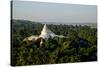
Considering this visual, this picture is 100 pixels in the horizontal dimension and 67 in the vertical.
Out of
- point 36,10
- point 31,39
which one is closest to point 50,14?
point 36,10

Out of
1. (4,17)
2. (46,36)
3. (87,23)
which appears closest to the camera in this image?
(4,17)

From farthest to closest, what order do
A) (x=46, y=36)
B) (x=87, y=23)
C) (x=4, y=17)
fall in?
(x=87, y=23) < (x=46, y=36) < (x=4, y=17)

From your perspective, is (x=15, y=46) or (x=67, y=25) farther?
(x=67, y=25)

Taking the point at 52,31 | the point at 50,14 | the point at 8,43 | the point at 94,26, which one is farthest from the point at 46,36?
the point at 94,26

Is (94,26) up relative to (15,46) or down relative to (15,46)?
up

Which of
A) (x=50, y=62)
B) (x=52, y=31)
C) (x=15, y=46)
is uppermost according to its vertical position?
(x=52, y=31)

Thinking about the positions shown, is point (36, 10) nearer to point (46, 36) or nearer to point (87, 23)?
point (46, 36)
